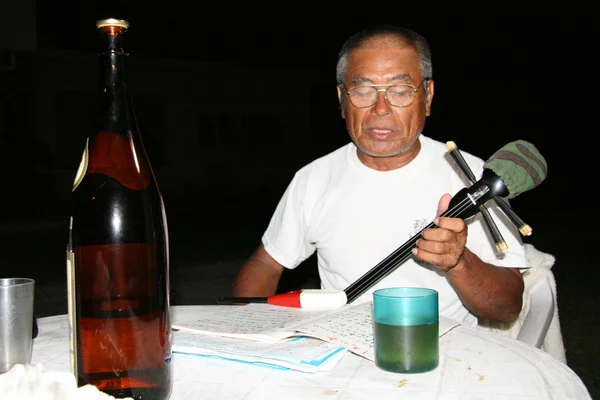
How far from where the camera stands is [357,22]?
12.5 m

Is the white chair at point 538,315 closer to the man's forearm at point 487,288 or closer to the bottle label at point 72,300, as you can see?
the man's forearm at point 487,288

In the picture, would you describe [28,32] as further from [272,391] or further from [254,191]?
[272,391]

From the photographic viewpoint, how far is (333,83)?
14.8 meters

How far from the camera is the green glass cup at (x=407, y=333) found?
1035mm

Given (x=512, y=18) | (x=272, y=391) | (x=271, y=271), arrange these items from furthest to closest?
(x=512, y=18)
(x=271, y=271)
(x=272, y=391)

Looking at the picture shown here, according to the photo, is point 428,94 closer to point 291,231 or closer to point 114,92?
point 291,231

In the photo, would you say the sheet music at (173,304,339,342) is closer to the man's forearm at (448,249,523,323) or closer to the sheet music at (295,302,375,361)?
the sheet music at (295,302,375,361)

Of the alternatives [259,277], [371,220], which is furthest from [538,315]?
[259,277]

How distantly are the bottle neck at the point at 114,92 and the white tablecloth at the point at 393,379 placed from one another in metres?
0.41

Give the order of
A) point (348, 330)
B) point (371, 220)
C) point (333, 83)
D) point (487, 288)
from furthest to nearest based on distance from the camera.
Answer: point (333, 83)
point (371, 220)
point (487, 288)
point (348, 330)

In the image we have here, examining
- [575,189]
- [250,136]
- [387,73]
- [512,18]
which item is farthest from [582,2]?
[387,73]

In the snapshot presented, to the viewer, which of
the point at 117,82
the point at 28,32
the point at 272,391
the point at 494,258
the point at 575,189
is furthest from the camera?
the point at 575,189

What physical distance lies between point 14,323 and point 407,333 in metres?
0.63

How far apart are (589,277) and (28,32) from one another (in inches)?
336
